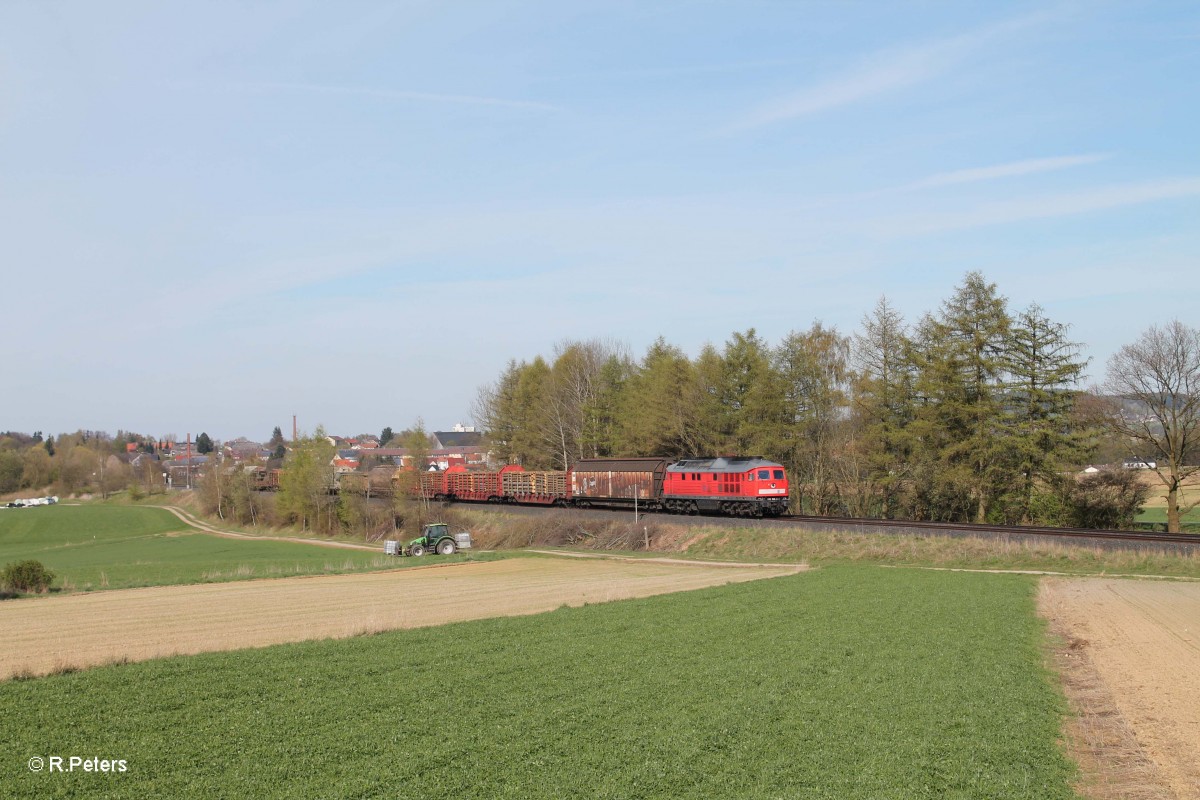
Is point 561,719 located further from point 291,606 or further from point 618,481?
point 618,481

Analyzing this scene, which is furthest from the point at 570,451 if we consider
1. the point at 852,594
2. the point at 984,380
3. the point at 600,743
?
the point at 600,743

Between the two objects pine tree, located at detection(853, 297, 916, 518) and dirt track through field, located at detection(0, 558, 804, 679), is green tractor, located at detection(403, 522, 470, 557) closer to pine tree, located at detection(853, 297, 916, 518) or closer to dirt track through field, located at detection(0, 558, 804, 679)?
dirt track through field, located at detection(0, 558, 804, 679)

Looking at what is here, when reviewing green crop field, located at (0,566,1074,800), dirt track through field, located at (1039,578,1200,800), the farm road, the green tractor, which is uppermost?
green crop field, located at (0,566,1074,800)

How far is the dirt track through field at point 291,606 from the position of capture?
61.3ft

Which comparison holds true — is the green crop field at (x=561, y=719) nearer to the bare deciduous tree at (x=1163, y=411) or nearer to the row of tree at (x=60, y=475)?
the bare deciduous tree at (x=1163, y=411)

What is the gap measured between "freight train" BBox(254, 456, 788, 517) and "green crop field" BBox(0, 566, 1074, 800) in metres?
31.6

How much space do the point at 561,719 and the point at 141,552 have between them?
67.5 meters

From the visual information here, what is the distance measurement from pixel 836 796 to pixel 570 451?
7762 centimetres

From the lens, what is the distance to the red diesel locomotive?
50.6m

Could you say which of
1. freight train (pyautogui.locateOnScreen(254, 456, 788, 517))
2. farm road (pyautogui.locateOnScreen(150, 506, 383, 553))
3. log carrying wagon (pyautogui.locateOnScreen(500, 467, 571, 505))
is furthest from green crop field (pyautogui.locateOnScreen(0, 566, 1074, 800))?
farm road (pyautogui.locateOnScreen(150, 506, 383, 553))

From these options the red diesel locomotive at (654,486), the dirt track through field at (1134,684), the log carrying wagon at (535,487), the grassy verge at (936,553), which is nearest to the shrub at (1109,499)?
the grassy verge at (936,553)

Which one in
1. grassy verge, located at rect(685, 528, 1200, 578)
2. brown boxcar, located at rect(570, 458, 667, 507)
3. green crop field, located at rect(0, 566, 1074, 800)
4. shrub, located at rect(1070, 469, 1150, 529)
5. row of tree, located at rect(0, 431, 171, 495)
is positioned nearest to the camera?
green crop field, located at rect(0, 566, 1074, 800)

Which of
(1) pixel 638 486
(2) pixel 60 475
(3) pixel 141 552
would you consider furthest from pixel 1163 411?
(2) pixel 60 475

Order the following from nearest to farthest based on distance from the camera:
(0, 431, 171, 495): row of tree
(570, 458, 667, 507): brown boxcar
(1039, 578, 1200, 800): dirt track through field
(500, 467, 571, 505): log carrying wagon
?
(1039, 578, 1200, 800): dirt track through field, (570, 458, 667, 507): brown boxcar, (500, 467, 571, 505): log carrying wagon, (0, 431, 171, 495): row of tree
